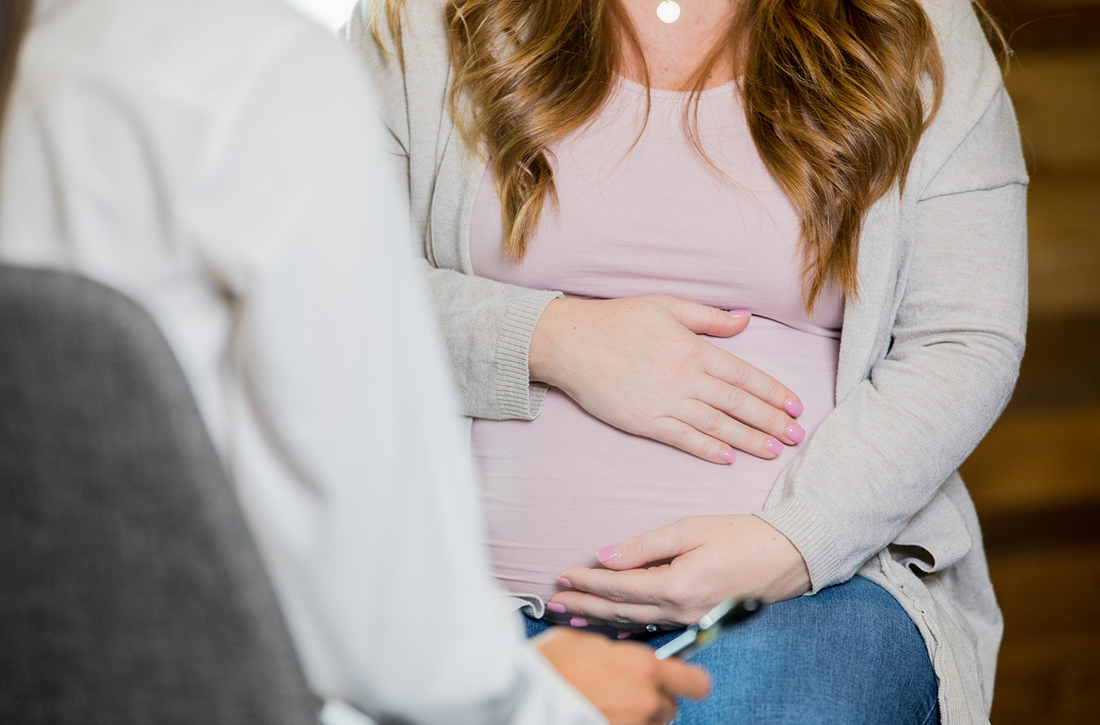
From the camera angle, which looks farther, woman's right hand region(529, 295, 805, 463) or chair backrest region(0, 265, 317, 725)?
woman's right hand region(529, 295, 805, 463)

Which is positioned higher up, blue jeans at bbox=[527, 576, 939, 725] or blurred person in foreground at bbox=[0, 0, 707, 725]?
blurred person in foreground at bbox=[0, 0, 707, 725]

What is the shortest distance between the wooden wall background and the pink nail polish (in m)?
1.36

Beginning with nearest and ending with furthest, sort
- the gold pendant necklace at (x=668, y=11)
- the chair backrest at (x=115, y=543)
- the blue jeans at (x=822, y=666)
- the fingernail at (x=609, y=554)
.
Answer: the chair backrest at (x=115, y=543) < the blue jeans at (x=822, y=666) < the fingernail at (x=609, y=554) < the gold pendant necklace at (x=668, y=11)

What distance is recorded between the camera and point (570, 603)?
846mm

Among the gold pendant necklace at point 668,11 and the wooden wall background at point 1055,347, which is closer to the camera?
the gold pendant necklace at point 668,11

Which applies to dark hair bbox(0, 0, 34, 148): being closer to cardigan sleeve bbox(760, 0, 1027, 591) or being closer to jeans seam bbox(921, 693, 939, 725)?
cardigan sleeve bbox(760, 0, 1027, 591)

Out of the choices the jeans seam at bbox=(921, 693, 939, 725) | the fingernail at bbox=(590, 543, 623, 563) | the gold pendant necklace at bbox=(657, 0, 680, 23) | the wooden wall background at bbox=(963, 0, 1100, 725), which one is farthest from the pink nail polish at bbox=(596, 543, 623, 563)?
the wooden wall background at bbox=(963, 0, 1100, 725)

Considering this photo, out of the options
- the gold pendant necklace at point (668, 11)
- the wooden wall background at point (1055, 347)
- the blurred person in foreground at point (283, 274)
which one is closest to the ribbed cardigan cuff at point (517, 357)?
the gold pendant necklace at point (668, 11)

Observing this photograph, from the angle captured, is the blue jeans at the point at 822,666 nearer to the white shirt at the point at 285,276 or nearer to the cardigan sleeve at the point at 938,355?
the cardigan sleeve at the point at 938,355

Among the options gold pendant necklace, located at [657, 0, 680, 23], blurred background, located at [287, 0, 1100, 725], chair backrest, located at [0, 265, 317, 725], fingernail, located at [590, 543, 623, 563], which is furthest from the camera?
blurred background, located at [287, 0, 1100, 725]

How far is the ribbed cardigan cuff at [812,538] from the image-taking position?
81cm

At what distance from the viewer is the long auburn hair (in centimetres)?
91

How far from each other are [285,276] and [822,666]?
1.87ft

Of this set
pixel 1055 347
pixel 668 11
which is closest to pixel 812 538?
pixel 668 11
